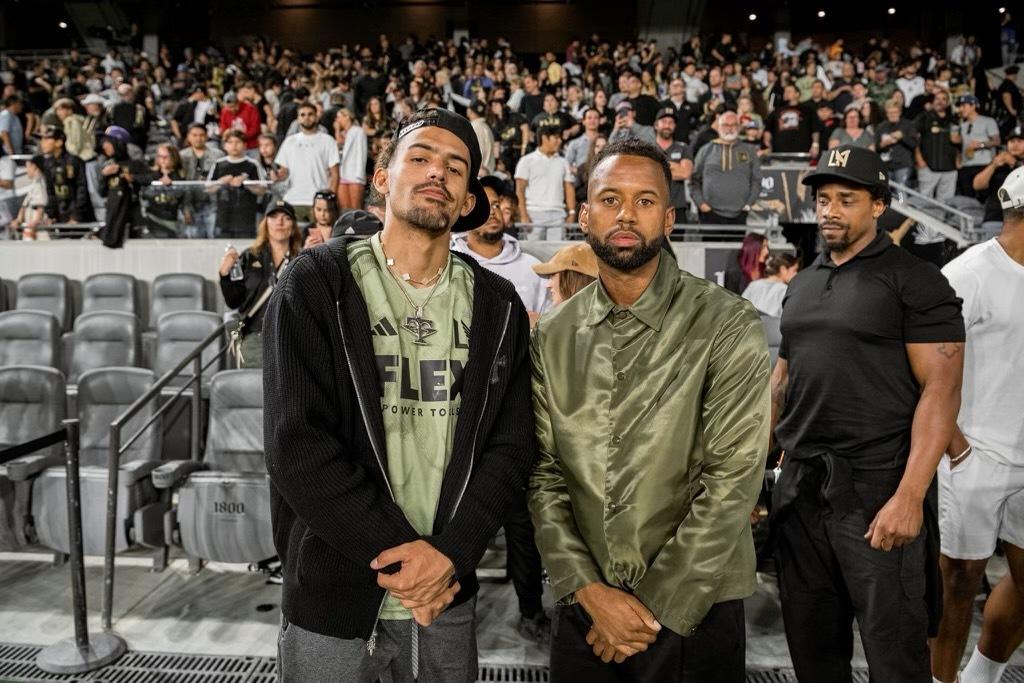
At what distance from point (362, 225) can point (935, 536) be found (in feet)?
6.94

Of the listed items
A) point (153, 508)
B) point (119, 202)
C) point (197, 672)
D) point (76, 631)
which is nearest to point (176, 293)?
point (119, 202)

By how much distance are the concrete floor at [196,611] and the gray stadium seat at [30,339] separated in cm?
215

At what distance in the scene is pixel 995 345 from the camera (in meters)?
2.76

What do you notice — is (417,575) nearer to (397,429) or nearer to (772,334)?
(397,429)

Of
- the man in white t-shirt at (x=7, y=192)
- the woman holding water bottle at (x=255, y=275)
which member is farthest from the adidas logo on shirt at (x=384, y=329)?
the man in white t-shirt at (x=7, y=192)

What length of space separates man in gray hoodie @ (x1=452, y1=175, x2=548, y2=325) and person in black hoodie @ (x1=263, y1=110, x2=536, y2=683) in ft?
5.48

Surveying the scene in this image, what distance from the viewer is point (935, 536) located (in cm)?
244

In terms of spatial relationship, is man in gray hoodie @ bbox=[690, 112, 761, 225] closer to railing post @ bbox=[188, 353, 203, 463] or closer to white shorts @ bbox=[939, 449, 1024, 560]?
railing post @ bbox=[188, 353, 203, 463]

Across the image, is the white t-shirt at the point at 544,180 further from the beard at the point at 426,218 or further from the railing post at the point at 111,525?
the beard at the point at 426,218

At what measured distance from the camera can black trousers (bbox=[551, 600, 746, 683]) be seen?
1.79 m

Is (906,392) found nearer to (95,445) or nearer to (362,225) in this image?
(362,225)

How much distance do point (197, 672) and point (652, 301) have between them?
2.49 metres

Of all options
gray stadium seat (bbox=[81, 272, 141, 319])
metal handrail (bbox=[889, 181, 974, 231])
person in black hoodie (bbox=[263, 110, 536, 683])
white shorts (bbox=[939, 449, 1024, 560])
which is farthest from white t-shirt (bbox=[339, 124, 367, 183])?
white shorts (bbox=[939, 449, 1024, 560])

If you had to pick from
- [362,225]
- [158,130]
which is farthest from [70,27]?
[362,225]
